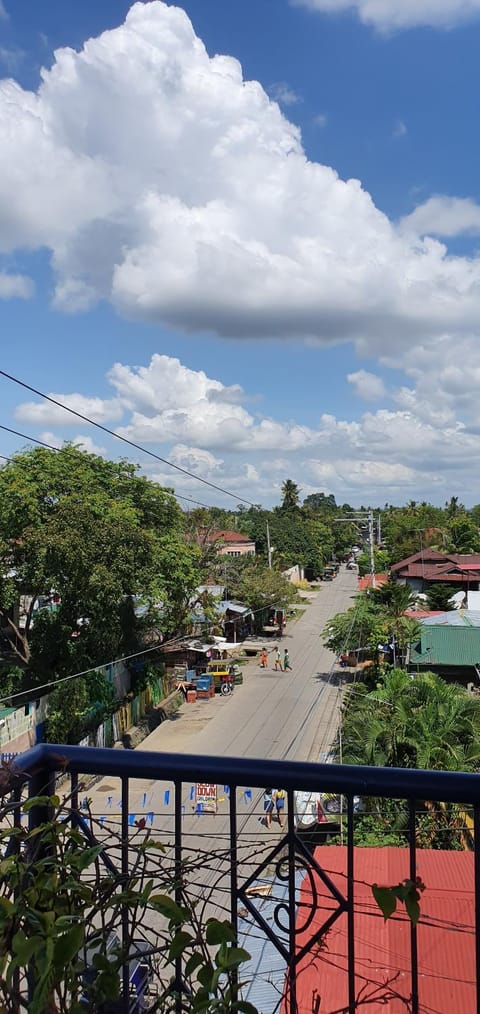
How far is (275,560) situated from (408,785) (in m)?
52.4

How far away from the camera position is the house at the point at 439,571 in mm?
36344

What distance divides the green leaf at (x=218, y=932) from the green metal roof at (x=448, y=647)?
21.4 metres

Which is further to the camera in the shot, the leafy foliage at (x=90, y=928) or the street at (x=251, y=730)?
the street at (x=251, y=730)

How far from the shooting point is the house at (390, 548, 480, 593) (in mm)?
36344

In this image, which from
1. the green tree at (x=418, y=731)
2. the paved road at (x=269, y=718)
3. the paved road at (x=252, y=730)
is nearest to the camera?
the green tree at (x=418, y=731)

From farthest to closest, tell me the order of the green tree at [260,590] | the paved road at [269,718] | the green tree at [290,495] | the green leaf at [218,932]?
the green tree at [290,495] < the green tree at [260,590] < the paved road at [269,718] < the green leaf at [218,932]

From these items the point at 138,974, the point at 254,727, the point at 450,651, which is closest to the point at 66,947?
the point at 138,974

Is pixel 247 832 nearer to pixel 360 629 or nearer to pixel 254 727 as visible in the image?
pixel 254 727

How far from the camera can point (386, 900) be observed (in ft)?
4.25

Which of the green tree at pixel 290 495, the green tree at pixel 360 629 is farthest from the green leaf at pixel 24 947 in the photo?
the green tree at pixel 290 495

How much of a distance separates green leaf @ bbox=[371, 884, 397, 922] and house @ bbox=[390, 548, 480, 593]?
34.0 metres

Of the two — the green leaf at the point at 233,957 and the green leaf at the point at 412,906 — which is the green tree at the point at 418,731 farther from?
the green leaf at the point at 233,957

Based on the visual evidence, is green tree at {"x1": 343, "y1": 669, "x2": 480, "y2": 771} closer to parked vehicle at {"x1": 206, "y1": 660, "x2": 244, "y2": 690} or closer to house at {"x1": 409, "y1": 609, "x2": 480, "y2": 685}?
house at {"x1": 409, "y1": 609, "x2": 480, "y2": 685}

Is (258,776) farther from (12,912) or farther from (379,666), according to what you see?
(379,666)
